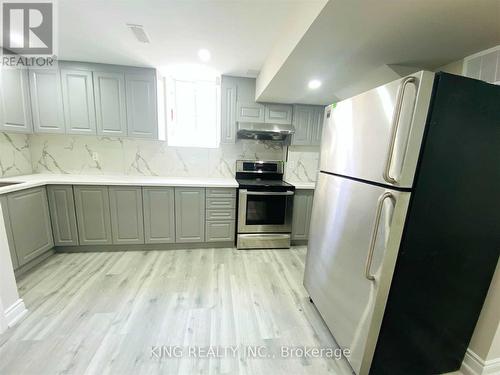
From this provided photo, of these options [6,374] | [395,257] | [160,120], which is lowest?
[6,374]

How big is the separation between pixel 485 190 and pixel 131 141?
3.68 metres

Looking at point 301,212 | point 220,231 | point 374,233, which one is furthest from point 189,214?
point 374,233

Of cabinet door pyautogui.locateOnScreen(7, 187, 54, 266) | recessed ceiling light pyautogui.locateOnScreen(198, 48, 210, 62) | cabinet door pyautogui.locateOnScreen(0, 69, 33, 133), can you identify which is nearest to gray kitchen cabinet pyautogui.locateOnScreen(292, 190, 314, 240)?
recessed ceiling light pyautogui.locateOnScreen(198, 48, 210, 62)

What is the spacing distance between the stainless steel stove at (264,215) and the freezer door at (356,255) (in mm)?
1209

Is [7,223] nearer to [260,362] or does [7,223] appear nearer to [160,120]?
[160,120]

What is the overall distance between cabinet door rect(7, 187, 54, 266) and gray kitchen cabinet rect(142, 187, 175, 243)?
1.08m

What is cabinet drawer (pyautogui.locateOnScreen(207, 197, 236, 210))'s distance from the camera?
2865mm

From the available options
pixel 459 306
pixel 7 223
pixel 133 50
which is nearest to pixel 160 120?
pixel 133 50

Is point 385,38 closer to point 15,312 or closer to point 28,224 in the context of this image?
point 15,312

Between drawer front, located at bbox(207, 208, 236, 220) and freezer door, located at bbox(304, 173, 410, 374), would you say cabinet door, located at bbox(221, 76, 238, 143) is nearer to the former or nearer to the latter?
drawer front, located at bbox(207, 208, 236, 220)

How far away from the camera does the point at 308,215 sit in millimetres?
3129

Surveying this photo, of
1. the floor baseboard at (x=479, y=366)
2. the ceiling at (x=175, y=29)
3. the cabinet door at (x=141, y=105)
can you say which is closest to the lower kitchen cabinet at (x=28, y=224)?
the cabinet door at (x=141, y=105)

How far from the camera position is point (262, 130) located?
294 centimetres

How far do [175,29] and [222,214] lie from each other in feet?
6.83
